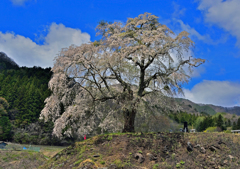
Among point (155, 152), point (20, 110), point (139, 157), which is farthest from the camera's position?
point (20, 110)

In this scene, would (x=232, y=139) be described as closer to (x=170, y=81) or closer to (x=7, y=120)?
(x=170, y=81)

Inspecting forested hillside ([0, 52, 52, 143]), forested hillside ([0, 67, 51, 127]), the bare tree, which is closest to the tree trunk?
the bare tree

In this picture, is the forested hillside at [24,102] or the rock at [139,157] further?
the forested hillside at [24,102]

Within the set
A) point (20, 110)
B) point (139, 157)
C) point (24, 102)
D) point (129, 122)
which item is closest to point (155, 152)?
point (139, 157)

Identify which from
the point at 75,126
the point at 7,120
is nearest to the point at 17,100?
the point at 7,120

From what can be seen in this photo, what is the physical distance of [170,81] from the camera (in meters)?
11.7

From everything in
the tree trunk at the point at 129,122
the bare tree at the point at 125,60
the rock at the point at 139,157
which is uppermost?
the bare tree at the point at 125,60

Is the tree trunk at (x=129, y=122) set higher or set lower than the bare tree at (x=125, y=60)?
lower

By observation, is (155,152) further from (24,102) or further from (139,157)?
(24,102)

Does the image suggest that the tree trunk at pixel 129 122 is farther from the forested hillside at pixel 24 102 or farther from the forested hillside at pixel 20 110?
the forested hillside at pixel 24 102

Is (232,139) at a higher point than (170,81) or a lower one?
lower

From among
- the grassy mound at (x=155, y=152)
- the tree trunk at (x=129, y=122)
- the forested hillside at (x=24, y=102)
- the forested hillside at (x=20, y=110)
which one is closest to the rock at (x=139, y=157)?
the grassy mound at (x=155, y=152)

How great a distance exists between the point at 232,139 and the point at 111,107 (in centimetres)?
768

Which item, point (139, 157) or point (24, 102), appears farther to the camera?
point (24, 102)
